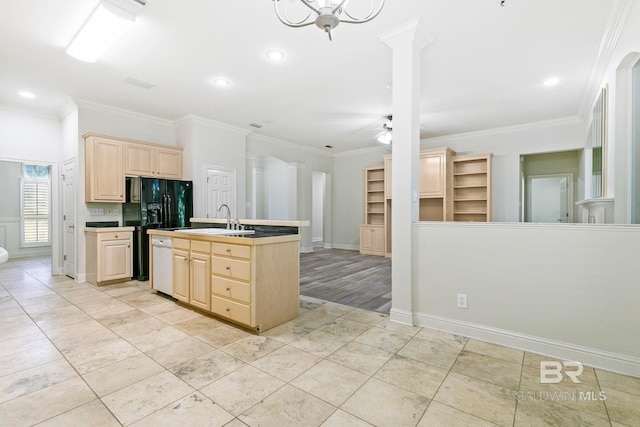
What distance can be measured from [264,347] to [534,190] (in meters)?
7.68

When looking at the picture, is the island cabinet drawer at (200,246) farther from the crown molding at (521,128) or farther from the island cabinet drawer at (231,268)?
the crown molding at (521,128)

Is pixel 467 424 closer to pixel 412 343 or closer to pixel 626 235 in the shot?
pixel 412 343

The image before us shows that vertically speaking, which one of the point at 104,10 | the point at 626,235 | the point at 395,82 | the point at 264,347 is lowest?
the point at 264,347

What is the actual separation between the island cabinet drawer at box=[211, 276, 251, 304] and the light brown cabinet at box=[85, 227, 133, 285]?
8.51 feet

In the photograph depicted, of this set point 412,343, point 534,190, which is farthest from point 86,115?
point 534,190

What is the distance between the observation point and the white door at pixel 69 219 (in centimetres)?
486

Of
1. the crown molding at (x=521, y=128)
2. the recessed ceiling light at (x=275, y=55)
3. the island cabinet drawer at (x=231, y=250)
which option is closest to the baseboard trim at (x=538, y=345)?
the island cabinet drawer at (x=231, y=250)

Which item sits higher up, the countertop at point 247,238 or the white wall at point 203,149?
the white wall at point 203,149

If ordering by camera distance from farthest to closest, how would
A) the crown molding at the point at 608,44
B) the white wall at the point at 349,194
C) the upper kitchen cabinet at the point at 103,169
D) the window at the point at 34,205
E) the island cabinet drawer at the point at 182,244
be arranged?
the white wall at the point at 349,194 → the window at the point at 34,205 → the upper kitchen cabinet at the point at 103,169 → the island cabinet drawer at the point at 182,244 → the crown molding at the point at 608,44

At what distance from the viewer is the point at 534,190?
730 centimetres

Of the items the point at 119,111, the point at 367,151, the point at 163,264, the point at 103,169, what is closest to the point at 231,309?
the point at 163,264

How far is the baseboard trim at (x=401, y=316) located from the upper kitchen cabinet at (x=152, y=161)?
4575 mm

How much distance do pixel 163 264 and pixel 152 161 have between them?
7.63ft

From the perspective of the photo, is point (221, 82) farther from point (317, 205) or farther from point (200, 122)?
point (317, 205)
